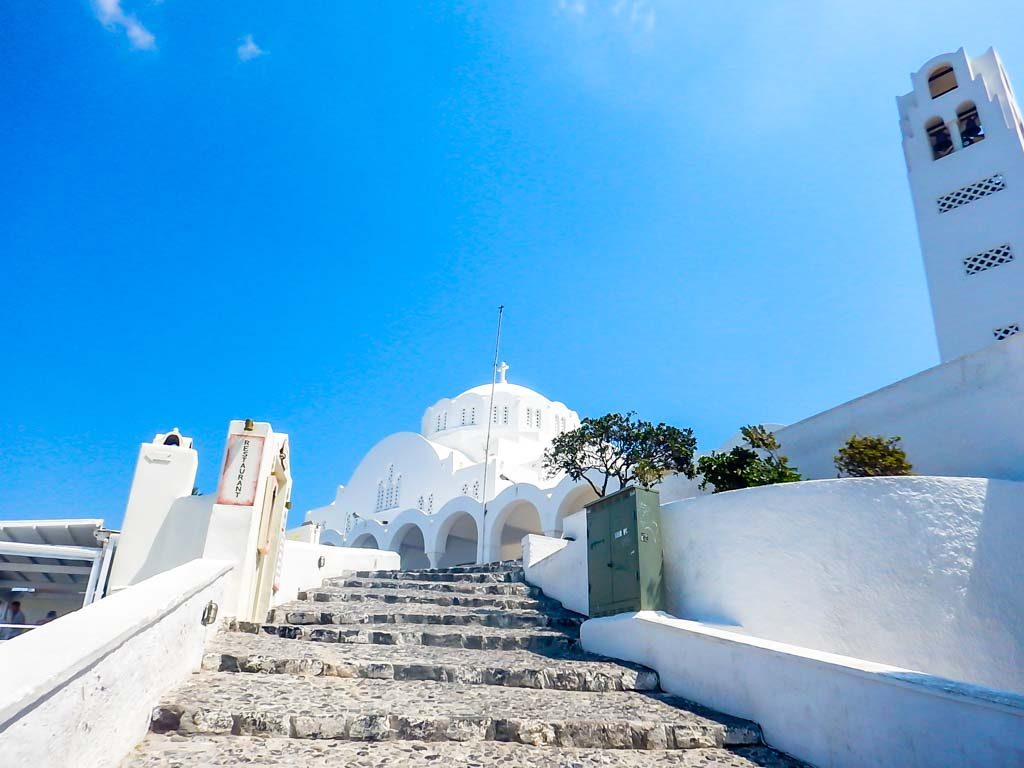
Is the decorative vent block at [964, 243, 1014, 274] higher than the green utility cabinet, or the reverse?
the decorative vent block at [964, 243, 1014, 274]

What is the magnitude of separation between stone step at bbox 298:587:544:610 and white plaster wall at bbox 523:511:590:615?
10.9 inches

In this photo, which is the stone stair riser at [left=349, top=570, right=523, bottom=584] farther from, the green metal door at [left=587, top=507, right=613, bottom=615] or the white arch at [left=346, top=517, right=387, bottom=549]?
the white arch at [left=346, top=517, right=387, bottom=549]

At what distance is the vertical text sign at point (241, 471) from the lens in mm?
5406

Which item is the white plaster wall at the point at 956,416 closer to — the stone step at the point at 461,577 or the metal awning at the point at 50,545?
the stone step at the point at 461,577

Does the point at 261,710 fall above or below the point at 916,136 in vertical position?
below

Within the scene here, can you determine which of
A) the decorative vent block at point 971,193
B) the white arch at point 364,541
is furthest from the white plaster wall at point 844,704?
the white arch at point 364,541

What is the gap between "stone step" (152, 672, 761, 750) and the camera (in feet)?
10.0

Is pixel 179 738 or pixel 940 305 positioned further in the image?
pixel 940 305

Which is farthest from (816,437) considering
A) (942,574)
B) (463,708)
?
(463,708)

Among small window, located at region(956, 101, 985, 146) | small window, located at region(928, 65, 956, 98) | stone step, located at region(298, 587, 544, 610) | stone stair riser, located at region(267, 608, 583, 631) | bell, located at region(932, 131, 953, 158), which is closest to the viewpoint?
stone stair riser, located at region(267, 608, 583, 631)

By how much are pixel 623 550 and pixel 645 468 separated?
6.90 metres

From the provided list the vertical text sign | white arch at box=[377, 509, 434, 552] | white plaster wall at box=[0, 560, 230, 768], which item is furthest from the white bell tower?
white arch at box=[377, 509, 434, 552]

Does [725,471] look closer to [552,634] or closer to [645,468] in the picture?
[552,634]

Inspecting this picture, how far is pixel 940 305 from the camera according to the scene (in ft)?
42.6
